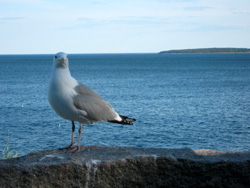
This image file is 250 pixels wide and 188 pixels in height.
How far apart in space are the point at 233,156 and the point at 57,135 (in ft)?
73.1

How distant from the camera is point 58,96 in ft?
16.9

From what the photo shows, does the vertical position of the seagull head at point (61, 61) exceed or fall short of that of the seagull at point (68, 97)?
it exceeds it

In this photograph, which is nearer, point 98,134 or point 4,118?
point 98,134

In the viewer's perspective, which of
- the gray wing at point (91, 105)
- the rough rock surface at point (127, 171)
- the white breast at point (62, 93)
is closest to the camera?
the rough rock surface at point (127, 171)

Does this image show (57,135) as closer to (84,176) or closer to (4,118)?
(4,118)

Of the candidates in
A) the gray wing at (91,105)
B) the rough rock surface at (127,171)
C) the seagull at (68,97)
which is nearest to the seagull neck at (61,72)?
the seagull at (68,97)

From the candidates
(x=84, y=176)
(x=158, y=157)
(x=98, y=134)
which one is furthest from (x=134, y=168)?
(x=98, y=134)

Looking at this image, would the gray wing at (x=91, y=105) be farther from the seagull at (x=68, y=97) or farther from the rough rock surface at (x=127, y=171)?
the rough rock surface at (x=127, y=171)

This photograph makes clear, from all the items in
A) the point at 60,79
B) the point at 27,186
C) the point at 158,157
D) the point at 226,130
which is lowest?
the point at 226,130

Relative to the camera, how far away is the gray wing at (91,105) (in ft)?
17.5

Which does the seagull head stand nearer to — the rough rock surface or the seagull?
the seagull

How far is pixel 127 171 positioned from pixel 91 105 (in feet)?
3.81

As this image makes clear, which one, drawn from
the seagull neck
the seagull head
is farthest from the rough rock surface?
the seagull head

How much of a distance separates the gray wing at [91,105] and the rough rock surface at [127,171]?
2.33 ft
